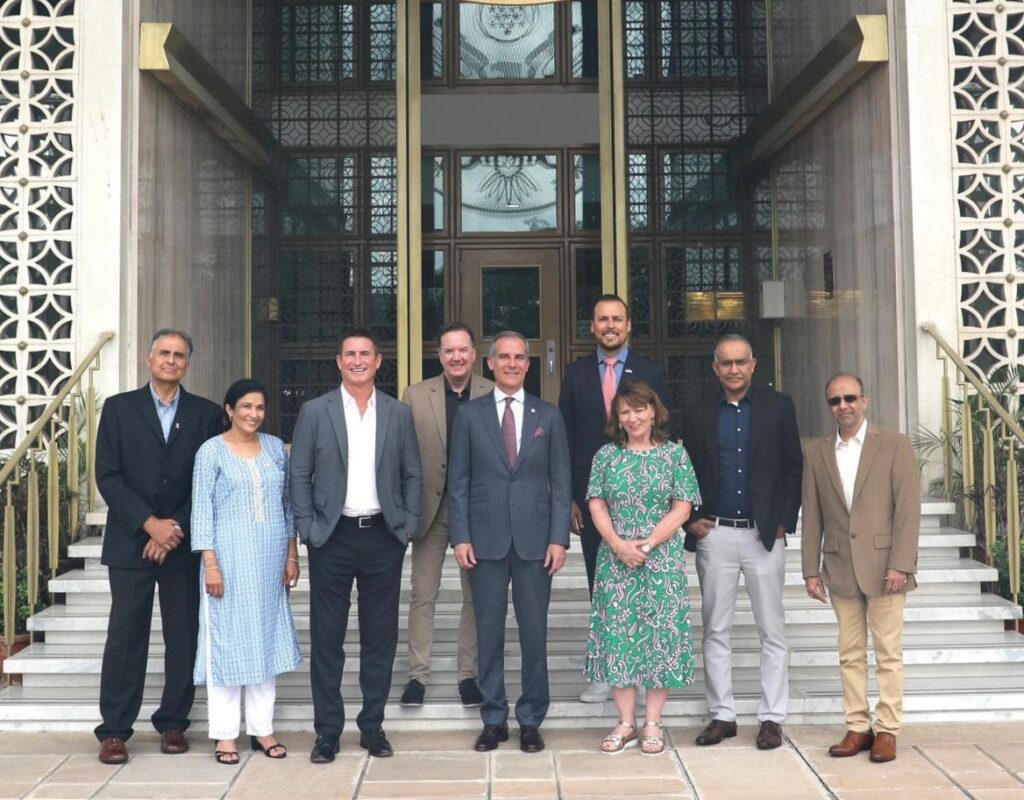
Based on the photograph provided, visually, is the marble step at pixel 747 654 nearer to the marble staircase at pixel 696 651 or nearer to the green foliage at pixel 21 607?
the marble staircase at pixel 696 651

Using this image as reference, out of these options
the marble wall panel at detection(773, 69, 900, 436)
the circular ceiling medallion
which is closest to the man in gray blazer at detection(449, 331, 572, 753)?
the marble wall panel at detection(773, 69, 900, 436)

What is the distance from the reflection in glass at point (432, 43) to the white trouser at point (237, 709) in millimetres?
6587

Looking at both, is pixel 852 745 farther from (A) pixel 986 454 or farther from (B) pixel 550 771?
(A) pixel 986 454

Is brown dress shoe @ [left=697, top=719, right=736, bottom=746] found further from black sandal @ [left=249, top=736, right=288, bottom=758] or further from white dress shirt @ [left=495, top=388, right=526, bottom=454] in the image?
black sandal @ [left=249, top=736, right=288, bottom=758]

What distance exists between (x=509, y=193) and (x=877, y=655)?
620 centimetres

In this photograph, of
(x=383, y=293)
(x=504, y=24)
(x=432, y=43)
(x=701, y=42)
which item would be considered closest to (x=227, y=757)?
(x=383, y=293)

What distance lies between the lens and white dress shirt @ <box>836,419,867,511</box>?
16.2ft

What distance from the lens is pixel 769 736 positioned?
16.2ft

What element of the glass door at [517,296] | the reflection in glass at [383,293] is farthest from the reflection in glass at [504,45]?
the reflection in glass at [383,293]

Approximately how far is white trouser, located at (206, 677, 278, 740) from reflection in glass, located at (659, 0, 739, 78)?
270 inches

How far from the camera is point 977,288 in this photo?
276 inches

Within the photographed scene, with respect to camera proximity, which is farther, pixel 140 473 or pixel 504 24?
pixel 504 24

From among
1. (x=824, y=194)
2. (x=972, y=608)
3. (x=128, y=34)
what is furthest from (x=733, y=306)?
(x=128, y=34)

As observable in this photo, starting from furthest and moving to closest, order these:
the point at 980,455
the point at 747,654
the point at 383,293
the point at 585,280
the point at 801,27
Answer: the point at 585,280
the point at 383,293
the point at 801,27
the point at 980,455
the point at 747,654
